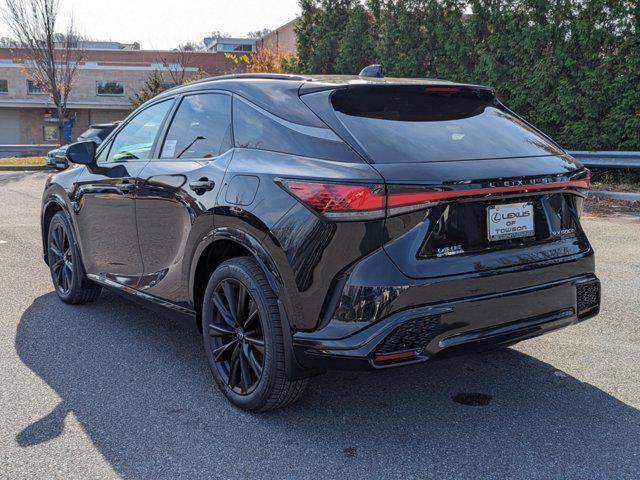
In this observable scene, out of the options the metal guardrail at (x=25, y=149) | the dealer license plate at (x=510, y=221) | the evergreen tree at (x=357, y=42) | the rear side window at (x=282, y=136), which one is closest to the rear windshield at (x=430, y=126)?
the rear side window at (x=282, y=136)

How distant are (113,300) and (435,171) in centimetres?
368

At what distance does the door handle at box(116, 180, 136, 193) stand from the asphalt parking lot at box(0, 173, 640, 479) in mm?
1046

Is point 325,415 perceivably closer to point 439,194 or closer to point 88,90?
point 439,194

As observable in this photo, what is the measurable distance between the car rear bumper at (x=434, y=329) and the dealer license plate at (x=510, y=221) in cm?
20

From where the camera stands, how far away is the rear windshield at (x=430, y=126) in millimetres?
3035

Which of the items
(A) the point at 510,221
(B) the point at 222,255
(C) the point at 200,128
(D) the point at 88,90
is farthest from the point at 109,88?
(A) the point at 510,221

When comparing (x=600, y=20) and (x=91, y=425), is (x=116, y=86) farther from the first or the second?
(x=91, y=425)

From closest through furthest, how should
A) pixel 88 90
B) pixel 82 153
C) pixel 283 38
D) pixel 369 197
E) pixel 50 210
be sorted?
pixel 369 197 → pixel 82 153 → pixel 50 210 → pixel 283 38 → pixel 88 90

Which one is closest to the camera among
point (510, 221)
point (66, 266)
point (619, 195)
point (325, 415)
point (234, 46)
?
point (510, 221)

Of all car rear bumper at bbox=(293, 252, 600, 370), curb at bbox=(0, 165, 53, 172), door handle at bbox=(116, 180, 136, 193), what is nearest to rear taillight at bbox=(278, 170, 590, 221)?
car rear bumper at bbox=(293, 252, 600, 370)

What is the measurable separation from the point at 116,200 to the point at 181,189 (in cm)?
96

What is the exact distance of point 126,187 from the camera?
14.4 feet

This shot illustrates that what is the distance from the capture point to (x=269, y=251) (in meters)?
3.09

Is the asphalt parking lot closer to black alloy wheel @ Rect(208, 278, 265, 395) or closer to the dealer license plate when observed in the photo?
black alloy wheel @ Rect(208, 278, 265, 395)
